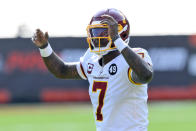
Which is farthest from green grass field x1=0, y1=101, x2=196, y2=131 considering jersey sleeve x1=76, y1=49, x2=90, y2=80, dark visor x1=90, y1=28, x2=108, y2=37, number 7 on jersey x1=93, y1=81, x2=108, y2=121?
dark visor x1=90, y1=28, x2=108, y2=37

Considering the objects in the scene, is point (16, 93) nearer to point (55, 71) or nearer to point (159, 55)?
point (159, 55)

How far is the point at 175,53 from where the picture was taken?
1530 centimetres

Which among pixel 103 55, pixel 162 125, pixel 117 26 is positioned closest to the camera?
pixel 117 26

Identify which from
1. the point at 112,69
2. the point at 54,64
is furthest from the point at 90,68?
the point at 54,64

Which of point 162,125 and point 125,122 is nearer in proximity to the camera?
point 125,122

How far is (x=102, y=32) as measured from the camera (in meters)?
4.49

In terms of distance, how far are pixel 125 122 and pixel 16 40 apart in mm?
10906

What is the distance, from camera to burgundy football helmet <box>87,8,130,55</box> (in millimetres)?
4489

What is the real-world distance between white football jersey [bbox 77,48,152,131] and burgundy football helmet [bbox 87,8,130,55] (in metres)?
0.15

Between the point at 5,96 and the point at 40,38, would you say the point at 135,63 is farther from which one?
the point at 5,96

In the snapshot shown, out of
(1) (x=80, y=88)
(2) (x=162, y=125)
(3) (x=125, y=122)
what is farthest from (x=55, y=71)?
(1) (x=80, y=88)

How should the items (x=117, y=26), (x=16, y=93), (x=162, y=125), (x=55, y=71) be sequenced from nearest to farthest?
(x=117, y=26) < (x=55, y=71) < (x=162, y=125) < (x=16, y=93)

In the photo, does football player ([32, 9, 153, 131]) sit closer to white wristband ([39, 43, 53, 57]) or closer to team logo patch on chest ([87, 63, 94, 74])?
team logo patch on chest ([87, 63, 94, 74])

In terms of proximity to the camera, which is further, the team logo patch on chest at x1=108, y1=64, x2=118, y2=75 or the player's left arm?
the team logo patch on chest at x1=108, y1=64, x2=118, y2=75
